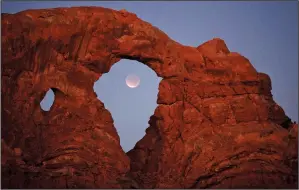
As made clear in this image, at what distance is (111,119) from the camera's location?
115 ft

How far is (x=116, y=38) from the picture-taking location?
1431 inches

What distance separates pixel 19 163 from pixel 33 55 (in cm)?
821

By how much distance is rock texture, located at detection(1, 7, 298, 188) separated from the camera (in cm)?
3212

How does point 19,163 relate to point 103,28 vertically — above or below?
below

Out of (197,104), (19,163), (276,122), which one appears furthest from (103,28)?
(276,122)

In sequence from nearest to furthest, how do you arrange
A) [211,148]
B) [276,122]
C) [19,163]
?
1. [19,163]
2. [211,148]
3. [276,122]

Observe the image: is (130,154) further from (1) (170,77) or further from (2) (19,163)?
(2) (19,163)

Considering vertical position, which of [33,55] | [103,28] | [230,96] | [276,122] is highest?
[103,28]

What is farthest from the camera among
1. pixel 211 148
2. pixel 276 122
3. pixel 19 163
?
pixel 276 122

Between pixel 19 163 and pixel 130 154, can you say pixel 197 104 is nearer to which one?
pixel 130 154

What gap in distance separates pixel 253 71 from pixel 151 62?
8.73 metres

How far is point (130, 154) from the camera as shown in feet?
126

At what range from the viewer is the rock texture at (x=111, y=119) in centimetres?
3212

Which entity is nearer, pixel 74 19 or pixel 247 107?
pixel 74 19
